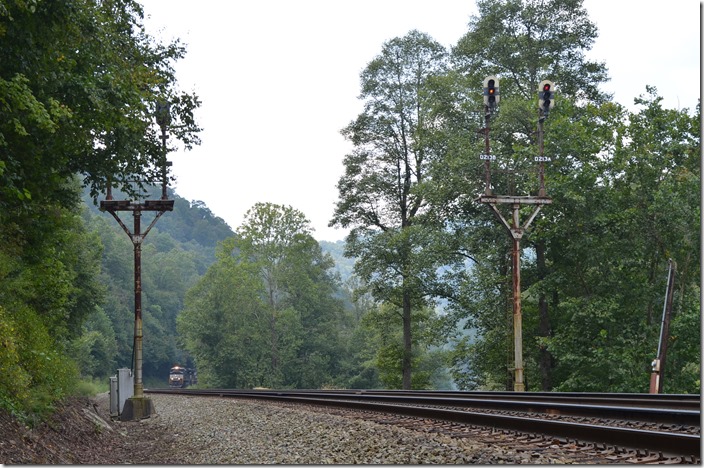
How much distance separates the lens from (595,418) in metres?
9.78

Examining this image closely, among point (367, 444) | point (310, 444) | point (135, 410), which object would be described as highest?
point (367, 444)

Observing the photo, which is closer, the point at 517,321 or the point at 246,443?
the point at 246,443

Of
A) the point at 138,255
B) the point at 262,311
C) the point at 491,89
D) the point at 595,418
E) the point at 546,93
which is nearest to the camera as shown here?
the point at 595,418

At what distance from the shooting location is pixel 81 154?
1725 cm

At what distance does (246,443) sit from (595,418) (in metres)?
4.65

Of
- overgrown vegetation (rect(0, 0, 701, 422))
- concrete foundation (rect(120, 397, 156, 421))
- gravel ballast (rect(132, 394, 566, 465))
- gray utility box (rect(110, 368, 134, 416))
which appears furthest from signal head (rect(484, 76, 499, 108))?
gray utility box (rect(110, 368, 134, 416))

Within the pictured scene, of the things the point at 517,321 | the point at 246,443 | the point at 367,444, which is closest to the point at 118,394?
the point at 517,321

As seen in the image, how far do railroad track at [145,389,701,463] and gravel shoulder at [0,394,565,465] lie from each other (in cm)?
78

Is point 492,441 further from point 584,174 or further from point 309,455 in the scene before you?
point 584,174

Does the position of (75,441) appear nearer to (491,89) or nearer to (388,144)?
(491,89)

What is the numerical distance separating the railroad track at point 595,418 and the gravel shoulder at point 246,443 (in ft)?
2.56

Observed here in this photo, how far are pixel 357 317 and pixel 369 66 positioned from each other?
53307 millimetres

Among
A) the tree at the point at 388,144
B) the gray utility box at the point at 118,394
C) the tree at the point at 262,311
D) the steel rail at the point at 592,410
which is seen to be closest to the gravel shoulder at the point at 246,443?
the steel rail at the point at 592,410

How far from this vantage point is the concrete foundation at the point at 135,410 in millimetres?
19922
